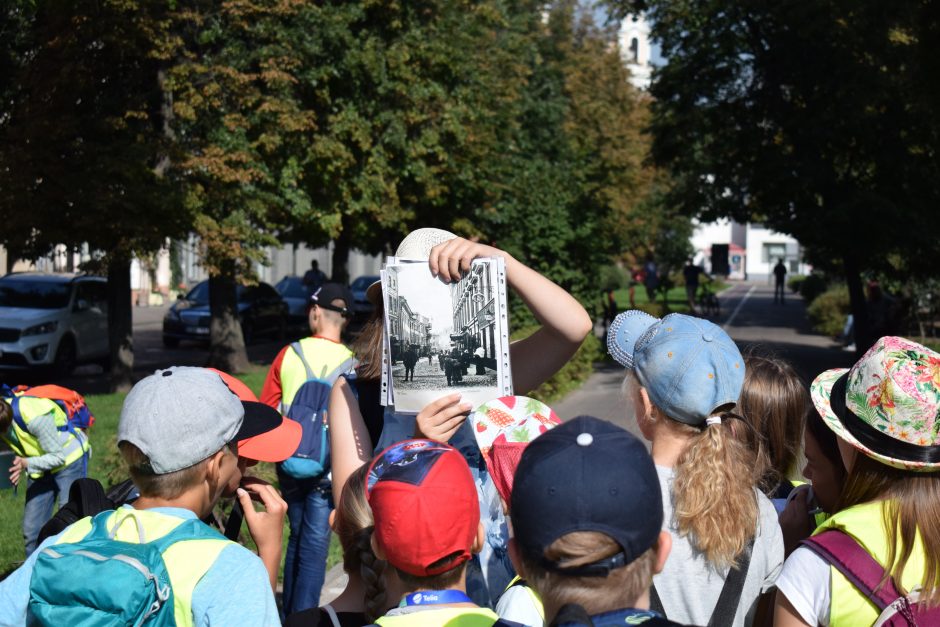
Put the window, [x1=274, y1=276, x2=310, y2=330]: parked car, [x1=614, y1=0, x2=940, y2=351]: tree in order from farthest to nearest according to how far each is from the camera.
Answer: the window, [x1=274, y1=276, x2=310, y2=330]: parked car, [x1=614, y1=0, x2=940, y2=351]: tree

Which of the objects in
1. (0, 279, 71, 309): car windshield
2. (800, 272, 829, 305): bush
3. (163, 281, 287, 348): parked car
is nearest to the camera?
(0, 279, 71, 309): car windshield

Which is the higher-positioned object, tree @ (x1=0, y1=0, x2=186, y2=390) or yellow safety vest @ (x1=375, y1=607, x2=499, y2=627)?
tree @ (x1=0, y1=0, x2=186, y2=390)

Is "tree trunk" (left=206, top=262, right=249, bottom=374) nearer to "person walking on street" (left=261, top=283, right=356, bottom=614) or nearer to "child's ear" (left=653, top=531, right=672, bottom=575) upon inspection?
Answer: "person walking on street" (left=261, top=283, right=356, bottom=614)

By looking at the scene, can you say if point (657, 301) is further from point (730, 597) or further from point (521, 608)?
point (521, 608)

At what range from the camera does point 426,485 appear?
216 cm

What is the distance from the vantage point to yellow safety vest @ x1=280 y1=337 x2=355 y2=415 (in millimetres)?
5242

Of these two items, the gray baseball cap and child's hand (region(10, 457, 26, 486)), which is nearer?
the gray baseball cap

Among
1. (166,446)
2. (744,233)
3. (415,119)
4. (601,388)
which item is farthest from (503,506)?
(744,233)

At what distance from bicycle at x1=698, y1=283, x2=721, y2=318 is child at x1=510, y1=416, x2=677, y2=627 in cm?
3470

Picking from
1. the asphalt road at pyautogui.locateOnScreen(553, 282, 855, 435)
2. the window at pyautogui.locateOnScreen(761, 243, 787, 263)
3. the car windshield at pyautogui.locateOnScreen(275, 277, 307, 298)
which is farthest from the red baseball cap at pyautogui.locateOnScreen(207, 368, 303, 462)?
the window at pyautogui.locateOnScreen(761, 243, 787, 263)

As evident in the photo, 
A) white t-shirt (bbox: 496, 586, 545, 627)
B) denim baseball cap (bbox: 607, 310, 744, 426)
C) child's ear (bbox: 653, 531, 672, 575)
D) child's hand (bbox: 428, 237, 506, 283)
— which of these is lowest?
white t-shirt (bbox: 496, 586, 545, 627)

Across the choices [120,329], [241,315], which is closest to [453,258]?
[120,329]

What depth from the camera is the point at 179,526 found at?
2.27 m

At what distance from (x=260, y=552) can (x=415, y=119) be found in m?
16.9
